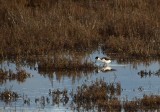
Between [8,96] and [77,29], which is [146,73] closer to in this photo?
[8,96]

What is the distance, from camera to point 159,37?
2016cm

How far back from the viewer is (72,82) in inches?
602

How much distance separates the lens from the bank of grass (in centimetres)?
1911

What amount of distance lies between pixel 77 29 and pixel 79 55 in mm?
2051

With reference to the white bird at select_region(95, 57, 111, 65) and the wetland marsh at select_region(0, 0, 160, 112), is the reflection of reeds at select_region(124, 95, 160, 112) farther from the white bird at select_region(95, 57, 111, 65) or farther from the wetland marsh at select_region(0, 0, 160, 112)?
the white bird at select_region(95, 57, 111, 65)

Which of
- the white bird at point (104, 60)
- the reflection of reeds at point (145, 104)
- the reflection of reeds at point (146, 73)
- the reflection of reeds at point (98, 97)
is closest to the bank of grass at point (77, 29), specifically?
Result: the white bird at point (104, 60)

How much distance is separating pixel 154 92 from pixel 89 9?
11.1 m

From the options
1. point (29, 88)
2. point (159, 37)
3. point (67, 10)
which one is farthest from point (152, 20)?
point (29, 88)

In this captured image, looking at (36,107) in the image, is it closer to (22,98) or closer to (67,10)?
(22,98)

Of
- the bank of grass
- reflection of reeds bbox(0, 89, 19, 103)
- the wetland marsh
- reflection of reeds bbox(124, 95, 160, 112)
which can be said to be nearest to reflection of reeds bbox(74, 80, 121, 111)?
the wetland marsh

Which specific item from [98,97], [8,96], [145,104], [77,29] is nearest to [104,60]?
[77,29]

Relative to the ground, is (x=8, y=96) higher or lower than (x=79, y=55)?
lower

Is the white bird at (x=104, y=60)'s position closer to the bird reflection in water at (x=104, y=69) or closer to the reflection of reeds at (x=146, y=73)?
the bird reflection in water at (x=104, y=69)

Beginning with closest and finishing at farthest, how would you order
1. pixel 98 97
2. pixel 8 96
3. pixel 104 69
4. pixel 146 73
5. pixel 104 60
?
pixel 98 97, pixel 8 96, pixel 146 73, pixel 104 69, pixel 104 60
